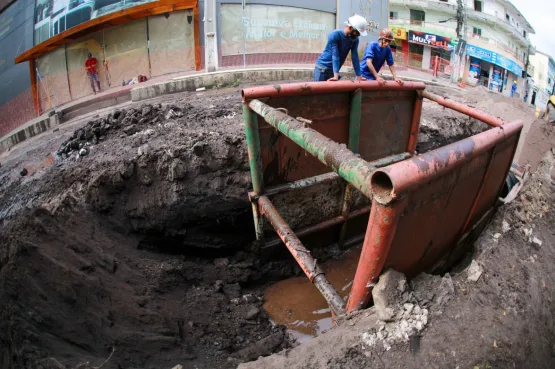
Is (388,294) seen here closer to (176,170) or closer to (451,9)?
(176,170)

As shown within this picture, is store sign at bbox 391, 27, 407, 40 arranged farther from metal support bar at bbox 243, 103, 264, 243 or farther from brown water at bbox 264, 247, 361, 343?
metal support bar at bbox 243, 103, 264, 243

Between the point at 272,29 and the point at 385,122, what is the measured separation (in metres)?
9.40

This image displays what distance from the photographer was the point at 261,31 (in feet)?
37.0

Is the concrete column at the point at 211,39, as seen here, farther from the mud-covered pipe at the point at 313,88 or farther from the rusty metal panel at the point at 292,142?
the rusty metal panel at the point at 292,142

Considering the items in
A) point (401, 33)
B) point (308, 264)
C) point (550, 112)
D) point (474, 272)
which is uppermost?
point (401, 33)

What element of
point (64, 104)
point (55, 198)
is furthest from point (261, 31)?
point (55, 198)

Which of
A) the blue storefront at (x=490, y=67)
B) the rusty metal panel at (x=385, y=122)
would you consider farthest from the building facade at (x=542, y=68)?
the rusty metal panel at (x=385, y=122)

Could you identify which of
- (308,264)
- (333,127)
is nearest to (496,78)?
(333,127)

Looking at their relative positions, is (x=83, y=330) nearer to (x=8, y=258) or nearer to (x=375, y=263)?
(x=8, y=258)

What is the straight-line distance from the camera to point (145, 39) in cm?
1215

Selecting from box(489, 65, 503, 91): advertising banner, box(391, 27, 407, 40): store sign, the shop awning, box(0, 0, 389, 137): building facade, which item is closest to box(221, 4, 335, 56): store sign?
box(0, 0, 389, 137): building facade

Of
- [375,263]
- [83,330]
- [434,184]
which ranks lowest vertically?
[83,330]

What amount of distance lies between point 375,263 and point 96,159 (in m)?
3.31

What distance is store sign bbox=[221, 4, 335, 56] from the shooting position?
10867 mm
